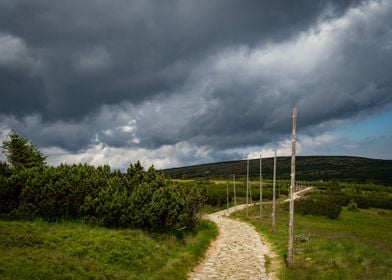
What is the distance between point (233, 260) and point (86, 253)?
23.4 feet

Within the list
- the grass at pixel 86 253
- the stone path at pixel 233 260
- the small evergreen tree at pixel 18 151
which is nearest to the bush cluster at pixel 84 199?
the grass at pixel 86 253

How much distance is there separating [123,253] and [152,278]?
2.02m

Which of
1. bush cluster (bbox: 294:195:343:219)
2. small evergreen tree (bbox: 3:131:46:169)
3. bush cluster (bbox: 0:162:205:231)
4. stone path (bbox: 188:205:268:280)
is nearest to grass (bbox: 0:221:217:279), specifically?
stone path (bbox: 188:205:268:280)

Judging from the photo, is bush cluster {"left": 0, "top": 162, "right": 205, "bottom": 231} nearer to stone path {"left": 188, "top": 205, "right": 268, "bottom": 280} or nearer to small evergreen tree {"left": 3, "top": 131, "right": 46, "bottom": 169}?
stone path {"left": 188, "top": 205, "right": 268, "bottom": 280}

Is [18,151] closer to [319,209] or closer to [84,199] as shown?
[84,199]

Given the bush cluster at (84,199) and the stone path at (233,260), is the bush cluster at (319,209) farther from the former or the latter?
the bush cluster at (84,199)

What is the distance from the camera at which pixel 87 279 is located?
11.2m

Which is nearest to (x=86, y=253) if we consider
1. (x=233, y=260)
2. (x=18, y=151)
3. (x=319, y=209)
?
(x=233, y=260)

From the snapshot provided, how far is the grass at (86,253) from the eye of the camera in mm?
11125

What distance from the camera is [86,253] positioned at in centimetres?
1405

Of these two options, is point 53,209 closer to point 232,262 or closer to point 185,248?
point 185,248

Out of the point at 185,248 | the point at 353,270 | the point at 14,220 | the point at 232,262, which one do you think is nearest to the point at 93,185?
the point at 14,220

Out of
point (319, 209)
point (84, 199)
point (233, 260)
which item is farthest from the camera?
point (319, 209)

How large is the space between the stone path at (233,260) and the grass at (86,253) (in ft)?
2.27
